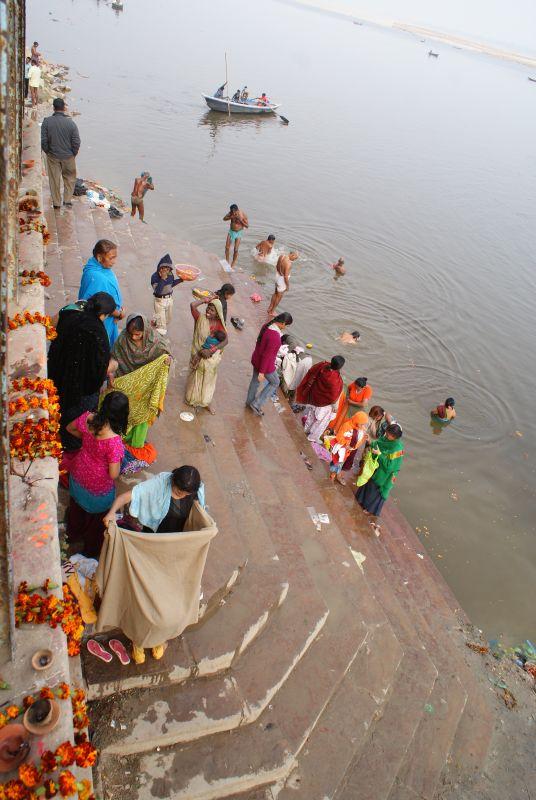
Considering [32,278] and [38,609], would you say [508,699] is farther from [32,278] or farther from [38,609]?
[32,278]

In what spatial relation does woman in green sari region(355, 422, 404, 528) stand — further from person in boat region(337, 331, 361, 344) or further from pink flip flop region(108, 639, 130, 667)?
person in boat region(337, 331, 361, 344)

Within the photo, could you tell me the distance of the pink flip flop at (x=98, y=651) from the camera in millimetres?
3400

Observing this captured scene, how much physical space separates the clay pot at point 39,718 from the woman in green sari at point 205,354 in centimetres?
386

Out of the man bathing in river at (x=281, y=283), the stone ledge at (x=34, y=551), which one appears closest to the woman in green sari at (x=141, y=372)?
the stone ledge at (x=34, y=551)

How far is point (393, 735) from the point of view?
4.29m

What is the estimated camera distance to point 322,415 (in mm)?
7363

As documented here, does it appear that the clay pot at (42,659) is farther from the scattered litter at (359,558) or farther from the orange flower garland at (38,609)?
the scattered litter at (359,558)

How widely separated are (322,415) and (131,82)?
26495mm

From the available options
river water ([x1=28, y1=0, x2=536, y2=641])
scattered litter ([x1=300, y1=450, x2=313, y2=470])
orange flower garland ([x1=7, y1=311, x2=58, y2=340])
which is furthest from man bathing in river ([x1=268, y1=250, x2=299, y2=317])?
orange flower garland ([x1=7, y1=311, x2=58, y2=340])

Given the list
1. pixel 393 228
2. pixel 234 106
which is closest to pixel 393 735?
pixel 393 228

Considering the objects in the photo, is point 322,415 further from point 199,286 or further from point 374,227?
point 374,227

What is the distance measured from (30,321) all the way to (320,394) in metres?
3.92

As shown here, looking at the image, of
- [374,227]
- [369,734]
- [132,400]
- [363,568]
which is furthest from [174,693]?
[374,227]

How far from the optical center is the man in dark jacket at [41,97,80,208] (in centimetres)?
777
